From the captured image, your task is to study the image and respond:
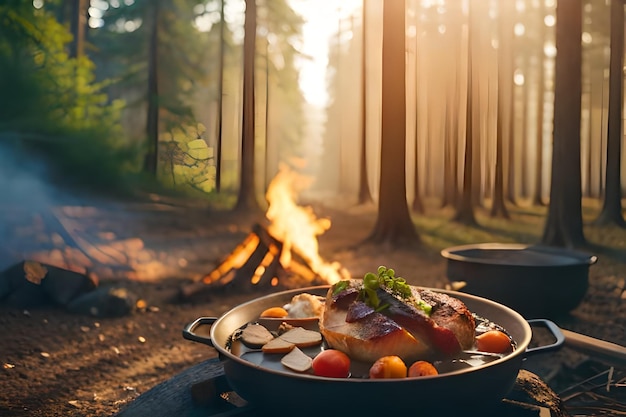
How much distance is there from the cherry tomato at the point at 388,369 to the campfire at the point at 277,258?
6.28 meters

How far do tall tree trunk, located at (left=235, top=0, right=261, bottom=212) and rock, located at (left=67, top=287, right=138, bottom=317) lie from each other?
1018cm

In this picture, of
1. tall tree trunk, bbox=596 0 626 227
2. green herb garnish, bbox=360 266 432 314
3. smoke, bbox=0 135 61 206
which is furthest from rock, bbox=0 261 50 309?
tall tree trunk, bbox=596 0 626 227

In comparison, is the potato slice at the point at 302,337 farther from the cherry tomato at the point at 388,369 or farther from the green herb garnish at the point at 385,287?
the cherry tomato at the point at 388,369

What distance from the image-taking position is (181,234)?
15.2 meters

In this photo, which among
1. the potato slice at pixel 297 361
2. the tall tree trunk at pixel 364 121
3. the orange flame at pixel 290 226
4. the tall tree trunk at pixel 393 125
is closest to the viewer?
the potato slice at pixel 297 361

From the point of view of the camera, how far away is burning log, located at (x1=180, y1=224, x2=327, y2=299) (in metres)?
8.77

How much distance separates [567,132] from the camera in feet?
35.9

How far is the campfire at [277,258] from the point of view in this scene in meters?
8.78

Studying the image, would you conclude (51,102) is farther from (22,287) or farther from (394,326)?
(394,326)

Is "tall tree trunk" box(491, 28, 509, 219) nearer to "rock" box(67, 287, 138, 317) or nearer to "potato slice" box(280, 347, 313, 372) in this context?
"rock" box(67, 287, 138, 317)

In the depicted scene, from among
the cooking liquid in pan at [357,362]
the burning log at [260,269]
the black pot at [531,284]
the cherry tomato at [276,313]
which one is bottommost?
the burning log at [260,269]

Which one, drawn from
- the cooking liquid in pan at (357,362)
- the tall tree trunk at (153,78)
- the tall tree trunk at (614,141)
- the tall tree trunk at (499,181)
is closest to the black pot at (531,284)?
the cooking liquid in pan at (357,362)

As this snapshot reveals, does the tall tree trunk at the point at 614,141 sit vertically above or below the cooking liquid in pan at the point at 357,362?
above

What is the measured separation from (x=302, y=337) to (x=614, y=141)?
589 inches
